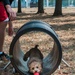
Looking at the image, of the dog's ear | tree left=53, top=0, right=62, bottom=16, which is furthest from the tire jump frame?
tree left=53, top=0, right=62, bottom=16

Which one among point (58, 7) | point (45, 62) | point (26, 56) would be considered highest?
point (26, 56)

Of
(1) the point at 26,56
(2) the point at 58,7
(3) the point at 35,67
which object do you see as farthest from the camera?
(2) the point at 58,7

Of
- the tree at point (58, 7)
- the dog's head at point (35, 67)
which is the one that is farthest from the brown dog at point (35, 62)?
the tree at point (58, 7)

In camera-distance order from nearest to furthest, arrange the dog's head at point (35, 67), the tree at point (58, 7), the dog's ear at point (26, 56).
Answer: the dog's head at point (35, 67)
the dog's ear at point (26, 56)
the tree at point (58, 7)

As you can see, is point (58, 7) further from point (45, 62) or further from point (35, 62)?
point (35, 62)

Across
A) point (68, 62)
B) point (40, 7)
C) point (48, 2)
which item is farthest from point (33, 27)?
point (48, 2)

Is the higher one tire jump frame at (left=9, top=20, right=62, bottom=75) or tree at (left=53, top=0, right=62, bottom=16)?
tire jump frame at (left=9, top=20, right=62, bottom=75)

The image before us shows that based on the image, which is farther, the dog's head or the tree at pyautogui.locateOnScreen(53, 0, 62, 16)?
the tree at pyautogui.locateOnScreen(53, 0, 62, 16)

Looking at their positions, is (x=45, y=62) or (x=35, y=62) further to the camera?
(x=45, y=62)

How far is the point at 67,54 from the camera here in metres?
6.79

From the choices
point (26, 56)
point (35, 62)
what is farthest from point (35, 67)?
point (26, 56)

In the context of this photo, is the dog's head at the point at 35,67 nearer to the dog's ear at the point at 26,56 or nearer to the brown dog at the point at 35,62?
the brown dog at the point at 35,62

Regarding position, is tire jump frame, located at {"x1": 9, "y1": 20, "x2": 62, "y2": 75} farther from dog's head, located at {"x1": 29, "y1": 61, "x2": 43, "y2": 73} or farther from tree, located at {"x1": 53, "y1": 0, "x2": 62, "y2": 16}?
tree, located at {"x1": 53, "y1": 0, "x2": 62, "y2": 16}

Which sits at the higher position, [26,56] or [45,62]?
[26,56]
